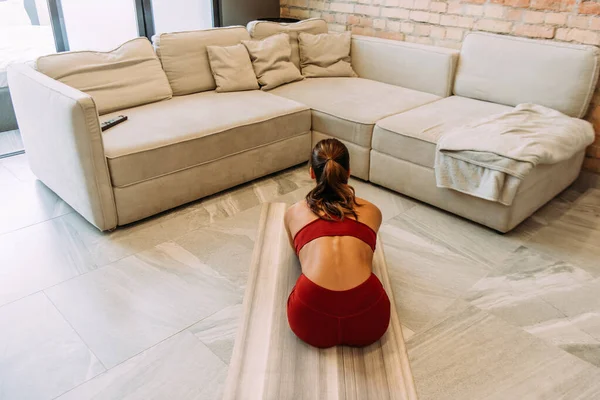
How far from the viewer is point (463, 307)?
6.40 ft

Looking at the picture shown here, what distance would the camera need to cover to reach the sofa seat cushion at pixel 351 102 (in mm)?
2910

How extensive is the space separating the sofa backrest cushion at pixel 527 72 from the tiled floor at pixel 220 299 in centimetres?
63

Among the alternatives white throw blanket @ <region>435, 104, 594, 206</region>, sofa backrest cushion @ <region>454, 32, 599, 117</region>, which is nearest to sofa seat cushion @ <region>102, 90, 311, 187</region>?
white throw blanket @ <region>435, 104, 594, 206</region>

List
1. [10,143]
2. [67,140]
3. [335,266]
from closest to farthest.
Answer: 1. [335,266]
2. [67,140]
3. [10,143]

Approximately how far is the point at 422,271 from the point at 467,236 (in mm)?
437

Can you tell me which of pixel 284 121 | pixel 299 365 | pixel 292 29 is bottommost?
pixel 299 365

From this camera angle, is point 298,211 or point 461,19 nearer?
point 298,211

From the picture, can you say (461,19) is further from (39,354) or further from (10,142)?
(10,142)

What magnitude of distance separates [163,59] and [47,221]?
1248mm

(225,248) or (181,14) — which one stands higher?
(181,14)

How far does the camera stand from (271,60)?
340cm

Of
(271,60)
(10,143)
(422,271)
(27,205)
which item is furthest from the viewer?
(10,143)

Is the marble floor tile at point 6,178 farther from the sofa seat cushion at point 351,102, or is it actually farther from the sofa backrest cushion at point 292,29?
the sofa backrest cushion at point 292,29

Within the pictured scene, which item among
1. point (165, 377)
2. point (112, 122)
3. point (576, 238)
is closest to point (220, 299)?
point (165, 377)
